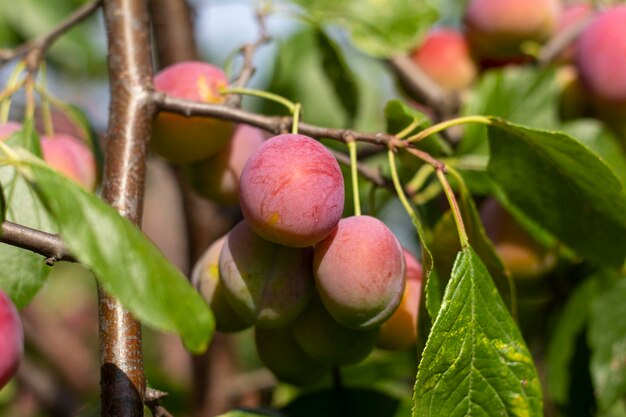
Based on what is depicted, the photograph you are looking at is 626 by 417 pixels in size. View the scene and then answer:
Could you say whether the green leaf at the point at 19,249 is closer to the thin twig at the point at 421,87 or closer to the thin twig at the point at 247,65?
the thin twig at the point at 247,65

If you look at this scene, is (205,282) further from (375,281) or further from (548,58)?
(548,58)

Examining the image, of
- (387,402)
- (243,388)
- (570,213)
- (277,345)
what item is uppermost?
(570,213)

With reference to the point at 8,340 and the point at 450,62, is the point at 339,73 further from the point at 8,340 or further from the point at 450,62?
the point at 8,340

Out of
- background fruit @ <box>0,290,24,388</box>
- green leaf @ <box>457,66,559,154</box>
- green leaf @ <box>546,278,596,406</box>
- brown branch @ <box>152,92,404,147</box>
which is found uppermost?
brown branch @ <box>152,92,404,147</box>

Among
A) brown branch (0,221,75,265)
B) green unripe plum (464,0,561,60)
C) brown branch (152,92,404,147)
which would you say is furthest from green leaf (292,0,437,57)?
brown branch (0,221,75,265)

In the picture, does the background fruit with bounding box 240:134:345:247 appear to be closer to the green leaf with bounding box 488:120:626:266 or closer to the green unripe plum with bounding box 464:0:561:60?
the green leaf with bounding box 488:120:626:266

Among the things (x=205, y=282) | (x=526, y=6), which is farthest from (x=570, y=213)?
(x=526, y=6)

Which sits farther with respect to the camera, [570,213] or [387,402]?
[387,402]
